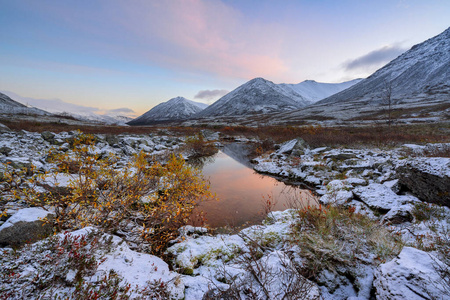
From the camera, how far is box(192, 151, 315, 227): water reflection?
24.2 feet

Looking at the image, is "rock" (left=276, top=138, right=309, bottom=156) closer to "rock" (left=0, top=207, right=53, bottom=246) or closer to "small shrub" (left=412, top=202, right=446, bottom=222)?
"small shrub" (left=412, top=202, right=446, bottom=222)

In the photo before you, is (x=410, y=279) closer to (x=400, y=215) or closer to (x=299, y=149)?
(x=400, y=215)

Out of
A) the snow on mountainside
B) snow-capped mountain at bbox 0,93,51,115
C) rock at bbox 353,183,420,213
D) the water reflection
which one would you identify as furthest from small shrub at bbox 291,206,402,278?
snow-capped mountain at bbox 0,93,51,115

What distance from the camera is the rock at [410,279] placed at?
2.39 m

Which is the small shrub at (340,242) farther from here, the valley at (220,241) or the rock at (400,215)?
the rock at (400,215)

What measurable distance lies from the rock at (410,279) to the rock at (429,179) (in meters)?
3.80

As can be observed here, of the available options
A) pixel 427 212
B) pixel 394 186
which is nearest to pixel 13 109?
pixel 394 186

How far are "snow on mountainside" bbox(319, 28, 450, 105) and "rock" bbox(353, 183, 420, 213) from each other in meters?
114

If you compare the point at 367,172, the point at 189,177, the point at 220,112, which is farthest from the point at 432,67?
the point at 189,177

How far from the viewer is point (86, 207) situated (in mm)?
5500

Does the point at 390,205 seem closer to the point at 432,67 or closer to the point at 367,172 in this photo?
the point at 367,172

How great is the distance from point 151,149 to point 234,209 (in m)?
13.1

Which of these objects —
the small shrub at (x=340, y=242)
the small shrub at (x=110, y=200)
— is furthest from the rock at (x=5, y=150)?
the small shrub at (x=340, y=242)

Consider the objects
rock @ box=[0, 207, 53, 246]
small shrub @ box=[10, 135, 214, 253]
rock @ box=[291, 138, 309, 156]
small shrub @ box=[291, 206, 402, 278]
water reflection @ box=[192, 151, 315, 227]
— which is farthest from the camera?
rock @ box=[291, 138, 309, 156]
